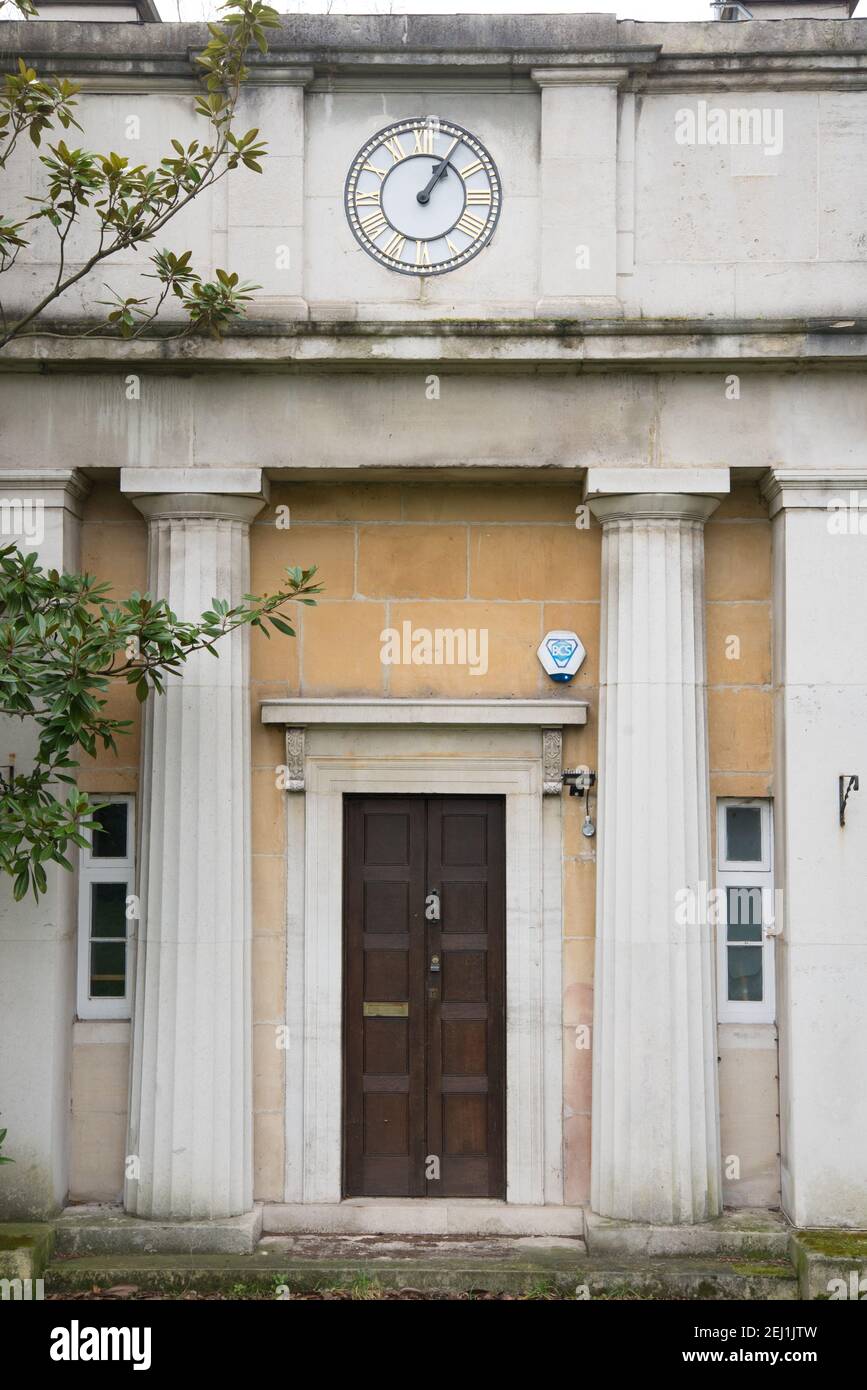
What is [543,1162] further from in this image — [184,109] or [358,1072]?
[184,109]

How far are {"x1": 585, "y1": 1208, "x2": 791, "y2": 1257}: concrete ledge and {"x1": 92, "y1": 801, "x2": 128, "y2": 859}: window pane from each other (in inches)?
159

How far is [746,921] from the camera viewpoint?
871cm

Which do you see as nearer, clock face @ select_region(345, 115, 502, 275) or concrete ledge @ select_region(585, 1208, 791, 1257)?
concrete ledge @ select_region(585, 1208, 791, 1257)

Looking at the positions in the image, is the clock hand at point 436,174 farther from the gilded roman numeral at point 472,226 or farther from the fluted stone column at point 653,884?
the fluted stone column at point 653,884

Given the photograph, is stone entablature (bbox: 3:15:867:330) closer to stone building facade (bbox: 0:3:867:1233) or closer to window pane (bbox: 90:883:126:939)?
stone building facade (bbox: 0:3:867:1233)

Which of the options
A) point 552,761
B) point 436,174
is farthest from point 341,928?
point 436,174

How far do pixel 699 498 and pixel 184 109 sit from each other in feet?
14.1

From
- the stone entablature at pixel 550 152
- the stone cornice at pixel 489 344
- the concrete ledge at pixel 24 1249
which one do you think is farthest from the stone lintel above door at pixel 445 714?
the concrete ledge at pixel 24 1249

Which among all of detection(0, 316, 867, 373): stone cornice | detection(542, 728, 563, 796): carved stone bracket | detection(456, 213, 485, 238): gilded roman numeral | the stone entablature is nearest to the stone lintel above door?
detection(542, 728, 563, 796): carved stone bracket

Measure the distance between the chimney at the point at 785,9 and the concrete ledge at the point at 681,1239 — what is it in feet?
26.8

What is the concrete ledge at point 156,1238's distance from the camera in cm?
813

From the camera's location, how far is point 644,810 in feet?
27.1

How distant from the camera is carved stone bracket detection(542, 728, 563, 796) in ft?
28.4

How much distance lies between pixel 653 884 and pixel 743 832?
0.95 metres
